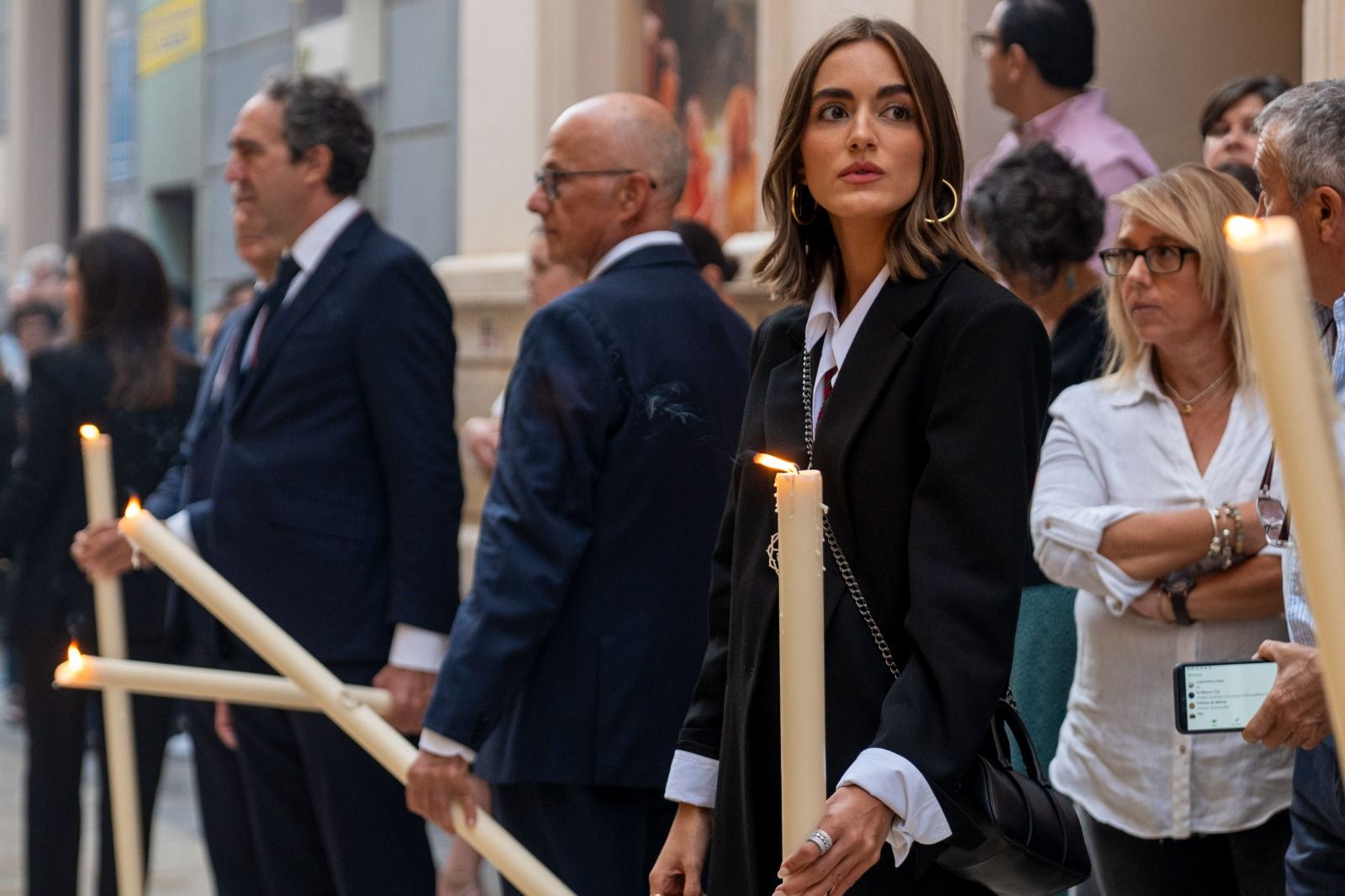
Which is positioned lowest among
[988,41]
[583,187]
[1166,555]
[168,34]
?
[1166,555]

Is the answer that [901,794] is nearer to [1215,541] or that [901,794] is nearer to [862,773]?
[862,773]

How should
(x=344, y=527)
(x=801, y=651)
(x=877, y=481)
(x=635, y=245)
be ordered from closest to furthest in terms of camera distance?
(x=801, y=651)
(x=877, y=481)
(x=635, y=245)
(x=344, y=527)

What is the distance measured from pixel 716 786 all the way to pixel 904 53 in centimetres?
88

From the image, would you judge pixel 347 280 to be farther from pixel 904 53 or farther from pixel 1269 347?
pixel 1269 347

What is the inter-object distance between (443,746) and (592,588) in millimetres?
352

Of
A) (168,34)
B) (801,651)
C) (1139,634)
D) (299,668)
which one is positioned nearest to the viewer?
(801,651)

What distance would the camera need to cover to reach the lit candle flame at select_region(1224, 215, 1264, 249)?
798 millimetres

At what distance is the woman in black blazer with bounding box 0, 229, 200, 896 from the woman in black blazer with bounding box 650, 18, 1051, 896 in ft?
10.2

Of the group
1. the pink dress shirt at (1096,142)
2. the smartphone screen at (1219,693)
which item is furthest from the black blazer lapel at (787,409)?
the pink dress shirt at (1096,142)

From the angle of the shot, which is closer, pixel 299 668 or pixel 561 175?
pixel 299 668

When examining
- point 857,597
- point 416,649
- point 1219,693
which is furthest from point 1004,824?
point 416,649

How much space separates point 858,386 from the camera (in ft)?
6.39

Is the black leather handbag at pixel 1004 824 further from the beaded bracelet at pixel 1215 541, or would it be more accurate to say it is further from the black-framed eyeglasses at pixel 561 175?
the black-framed eyeglasses at pixel 561 175

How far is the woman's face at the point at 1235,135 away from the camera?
3658 mm
